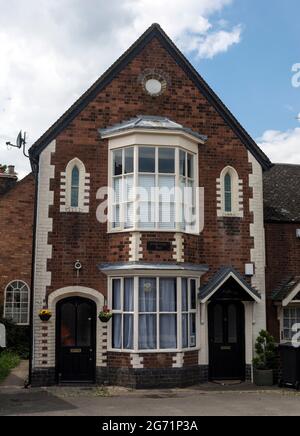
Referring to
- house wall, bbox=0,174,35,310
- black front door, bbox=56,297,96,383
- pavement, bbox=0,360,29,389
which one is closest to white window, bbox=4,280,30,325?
house wall, bbox=0,174,35,310

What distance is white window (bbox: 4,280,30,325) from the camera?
22.5 m

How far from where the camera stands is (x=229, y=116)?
1692cm

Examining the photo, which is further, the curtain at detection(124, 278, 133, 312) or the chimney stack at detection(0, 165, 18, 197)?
the chimney stack at detection(0, 165, 18, 197)

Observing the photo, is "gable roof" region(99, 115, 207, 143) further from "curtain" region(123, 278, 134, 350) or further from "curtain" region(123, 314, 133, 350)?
"curtain" region(123, 314, 133, 350)

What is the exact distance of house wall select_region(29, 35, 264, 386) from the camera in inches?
600

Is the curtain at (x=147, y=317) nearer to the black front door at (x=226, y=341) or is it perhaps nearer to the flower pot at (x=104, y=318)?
the flower pot at (x=104, y=318)

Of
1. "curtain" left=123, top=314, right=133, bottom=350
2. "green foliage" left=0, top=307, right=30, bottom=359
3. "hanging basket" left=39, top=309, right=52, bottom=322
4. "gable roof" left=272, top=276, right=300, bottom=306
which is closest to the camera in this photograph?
"hanging basket" left=39, top=309, right=52, bottom=322

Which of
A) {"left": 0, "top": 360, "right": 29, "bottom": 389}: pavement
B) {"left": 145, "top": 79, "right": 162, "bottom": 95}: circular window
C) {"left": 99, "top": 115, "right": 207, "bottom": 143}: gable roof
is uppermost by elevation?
{"left": 145, "top": 79, "right": 162, "bottom": 95}: circular window

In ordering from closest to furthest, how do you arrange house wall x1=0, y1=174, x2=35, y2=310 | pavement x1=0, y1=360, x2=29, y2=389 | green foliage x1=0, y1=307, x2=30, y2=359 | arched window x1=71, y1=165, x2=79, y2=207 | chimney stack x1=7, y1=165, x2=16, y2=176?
pavement x1=0, y1=360, x2=29, y2=389 < arched window x1=71, y1=165, x2=79, y2=207 < green foliage x1=0, y1=307, x2=30, y2=359 < house wall x1=0, y1=174, x2=35, y2=310 < chimney stack x1=7, y1=165, x2=16, y2=176

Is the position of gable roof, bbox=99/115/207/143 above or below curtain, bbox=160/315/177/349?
above

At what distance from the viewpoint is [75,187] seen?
15.9m

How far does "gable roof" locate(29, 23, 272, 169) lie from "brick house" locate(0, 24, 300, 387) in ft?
0.10

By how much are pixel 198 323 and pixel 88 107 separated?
23.3ft

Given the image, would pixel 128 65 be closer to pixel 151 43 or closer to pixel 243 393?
pixel 151 43
